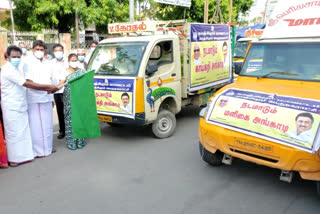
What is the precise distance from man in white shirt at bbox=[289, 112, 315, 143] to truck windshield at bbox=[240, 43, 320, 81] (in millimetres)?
1017

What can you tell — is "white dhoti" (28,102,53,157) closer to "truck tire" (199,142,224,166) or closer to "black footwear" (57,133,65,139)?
"black footwear" (57,133,65,139)

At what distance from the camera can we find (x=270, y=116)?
11.2 feet

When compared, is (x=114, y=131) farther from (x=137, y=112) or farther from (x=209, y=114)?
(x=209, y=114)

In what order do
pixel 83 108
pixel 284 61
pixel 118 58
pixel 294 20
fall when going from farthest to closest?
pixel 118 58 → pixel 83 108 → pixel 294 20 → pixel 284 61

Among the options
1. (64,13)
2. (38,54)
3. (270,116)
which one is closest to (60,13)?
(64,13)

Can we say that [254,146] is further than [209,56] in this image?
No

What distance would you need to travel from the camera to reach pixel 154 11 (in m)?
22.6

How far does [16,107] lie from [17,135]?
18.3 inches

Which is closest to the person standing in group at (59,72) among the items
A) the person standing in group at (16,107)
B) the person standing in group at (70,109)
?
the person standing in group at (70,109)

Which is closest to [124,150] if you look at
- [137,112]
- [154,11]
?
[137,112]

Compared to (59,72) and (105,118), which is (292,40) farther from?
(59,72)

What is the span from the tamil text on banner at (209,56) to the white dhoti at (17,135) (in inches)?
139

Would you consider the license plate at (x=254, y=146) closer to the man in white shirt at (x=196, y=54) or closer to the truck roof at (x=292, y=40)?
the truck roof at (x=292, y=40)

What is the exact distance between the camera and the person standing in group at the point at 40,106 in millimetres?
4902
